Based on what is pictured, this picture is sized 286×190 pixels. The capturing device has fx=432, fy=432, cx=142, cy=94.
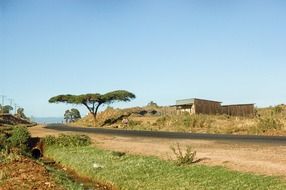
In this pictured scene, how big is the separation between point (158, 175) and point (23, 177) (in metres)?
4.93

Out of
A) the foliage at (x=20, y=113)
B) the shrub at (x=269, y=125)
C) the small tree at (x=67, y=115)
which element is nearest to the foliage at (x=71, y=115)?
the small tree at (x=67, y=115)

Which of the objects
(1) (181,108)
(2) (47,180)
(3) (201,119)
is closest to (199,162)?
(2) (47,180)

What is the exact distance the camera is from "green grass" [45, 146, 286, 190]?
1325cm

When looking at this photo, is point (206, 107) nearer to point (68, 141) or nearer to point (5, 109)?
point (68, 141)

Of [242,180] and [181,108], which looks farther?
[181,108]

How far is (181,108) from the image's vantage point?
73.4 meters

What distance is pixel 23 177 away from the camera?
15711mm

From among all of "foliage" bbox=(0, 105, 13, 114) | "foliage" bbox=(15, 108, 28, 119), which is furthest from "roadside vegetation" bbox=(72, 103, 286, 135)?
"foliage" bbox=(15, 108, 28, 119)

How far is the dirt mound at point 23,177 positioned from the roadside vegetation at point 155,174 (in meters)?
2.29

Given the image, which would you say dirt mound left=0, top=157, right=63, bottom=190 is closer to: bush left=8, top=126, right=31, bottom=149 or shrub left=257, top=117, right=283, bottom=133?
bush left=8, top=126, right=31, bottom=149

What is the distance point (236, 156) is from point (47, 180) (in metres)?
8.57

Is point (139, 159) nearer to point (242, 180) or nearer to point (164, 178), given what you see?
point (164, 178)

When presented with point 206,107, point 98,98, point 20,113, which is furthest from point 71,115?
point 206,107

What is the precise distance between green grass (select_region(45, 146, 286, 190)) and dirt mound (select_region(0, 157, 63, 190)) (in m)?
2.30
